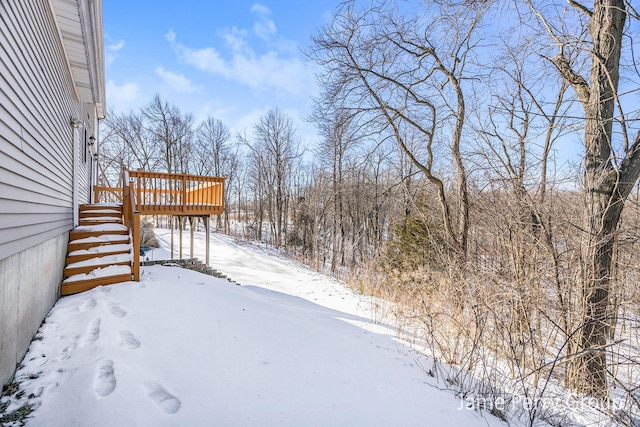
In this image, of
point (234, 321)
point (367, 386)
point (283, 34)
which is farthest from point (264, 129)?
point (367, 386)

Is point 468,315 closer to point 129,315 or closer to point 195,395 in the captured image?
point 195,395

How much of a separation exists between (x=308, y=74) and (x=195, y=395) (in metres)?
8.32

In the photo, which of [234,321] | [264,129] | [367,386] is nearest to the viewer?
[367,386]

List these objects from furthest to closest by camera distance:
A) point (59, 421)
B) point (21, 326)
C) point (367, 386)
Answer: point (367, 386) < point (21, 326) < point (59, 421)

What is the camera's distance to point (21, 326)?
2.42 meters

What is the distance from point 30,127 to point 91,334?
2227 millimetres

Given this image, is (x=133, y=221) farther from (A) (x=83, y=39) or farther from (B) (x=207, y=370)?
(B) (x=207, y=370)

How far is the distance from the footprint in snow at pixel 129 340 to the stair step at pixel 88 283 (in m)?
1.83

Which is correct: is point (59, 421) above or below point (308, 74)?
below

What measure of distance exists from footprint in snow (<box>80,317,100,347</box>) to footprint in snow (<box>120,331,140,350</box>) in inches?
8.8

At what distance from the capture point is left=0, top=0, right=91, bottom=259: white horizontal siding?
7.15 ft

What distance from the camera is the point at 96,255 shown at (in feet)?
15.4

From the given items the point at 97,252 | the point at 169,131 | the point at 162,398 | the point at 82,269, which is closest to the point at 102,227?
the point at 97,252

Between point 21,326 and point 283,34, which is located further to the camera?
point 283,34
